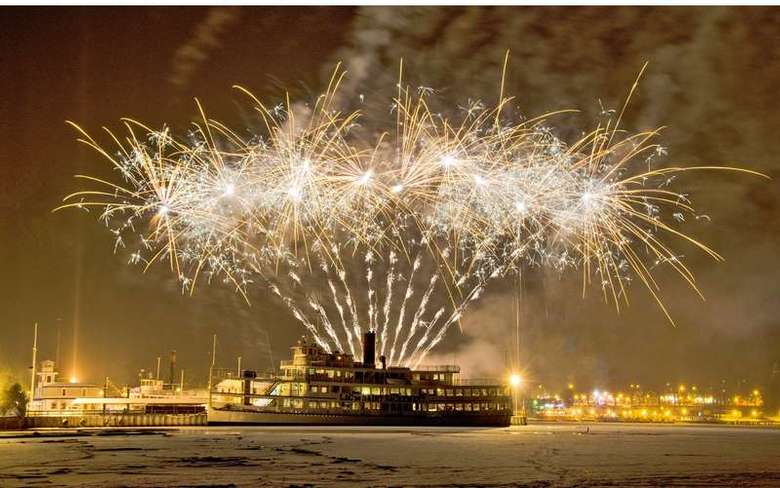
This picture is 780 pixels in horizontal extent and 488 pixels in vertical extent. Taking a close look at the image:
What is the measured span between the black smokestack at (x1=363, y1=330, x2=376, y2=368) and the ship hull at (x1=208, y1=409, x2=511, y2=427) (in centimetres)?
546

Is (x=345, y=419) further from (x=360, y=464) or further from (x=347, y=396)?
(x=360, y=464)

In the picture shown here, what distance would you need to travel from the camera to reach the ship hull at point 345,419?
77375 millimetres

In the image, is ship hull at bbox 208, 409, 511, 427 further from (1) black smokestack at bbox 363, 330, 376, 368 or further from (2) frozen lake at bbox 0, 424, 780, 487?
(2) frozen lake at bbox 0, 424, 780, 487

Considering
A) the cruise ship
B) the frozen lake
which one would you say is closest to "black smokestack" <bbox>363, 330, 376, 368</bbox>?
the cruise ship

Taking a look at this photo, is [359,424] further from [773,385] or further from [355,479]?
[773,385]

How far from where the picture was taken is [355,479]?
28.2m

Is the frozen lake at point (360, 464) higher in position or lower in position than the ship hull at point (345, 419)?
higher

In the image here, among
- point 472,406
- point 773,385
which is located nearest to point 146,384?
point 472,406

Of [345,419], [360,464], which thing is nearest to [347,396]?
[345,419]

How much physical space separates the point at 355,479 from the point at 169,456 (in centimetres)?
1340

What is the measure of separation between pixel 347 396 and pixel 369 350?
5.38m

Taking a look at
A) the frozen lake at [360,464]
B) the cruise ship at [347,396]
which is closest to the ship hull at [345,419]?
the cruise ship at [347,396]

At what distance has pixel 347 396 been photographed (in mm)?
79812

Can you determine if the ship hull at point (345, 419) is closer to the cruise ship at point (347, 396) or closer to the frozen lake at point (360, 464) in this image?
the cruise ship at point (347, 396)
